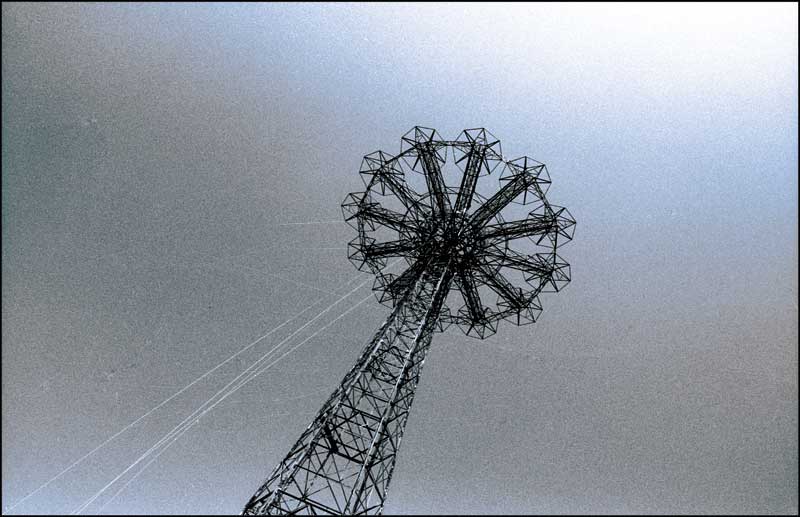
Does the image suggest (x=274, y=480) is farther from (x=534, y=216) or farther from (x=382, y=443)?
(x=534, y=216)

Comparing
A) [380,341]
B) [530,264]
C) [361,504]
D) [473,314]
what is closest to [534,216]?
[530,264]

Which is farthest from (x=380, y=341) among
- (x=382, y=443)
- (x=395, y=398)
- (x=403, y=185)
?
(x=403, y=185)

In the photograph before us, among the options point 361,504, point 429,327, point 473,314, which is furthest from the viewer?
point 473,314

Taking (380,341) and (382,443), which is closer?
→ (382,443)

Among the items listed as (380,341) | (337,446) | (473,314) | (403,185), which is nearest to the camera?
(337,446)

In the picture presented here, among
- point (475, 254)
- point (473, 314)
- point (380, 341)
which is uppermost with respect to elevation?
point (475, 254)

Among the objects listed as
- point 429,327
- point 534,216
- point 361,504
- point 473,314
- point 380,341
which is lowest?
point 361,504

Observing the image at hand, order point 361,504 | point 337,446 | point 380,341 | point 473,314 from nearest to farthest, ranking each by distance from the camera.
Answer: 1. point 361,504
2. point 337,446
3. point 380,341
4. point 473,314

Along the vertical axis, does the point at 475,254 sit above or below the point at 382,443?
above

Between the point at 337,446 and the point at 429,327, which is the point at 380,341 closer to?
the point at 429,327
